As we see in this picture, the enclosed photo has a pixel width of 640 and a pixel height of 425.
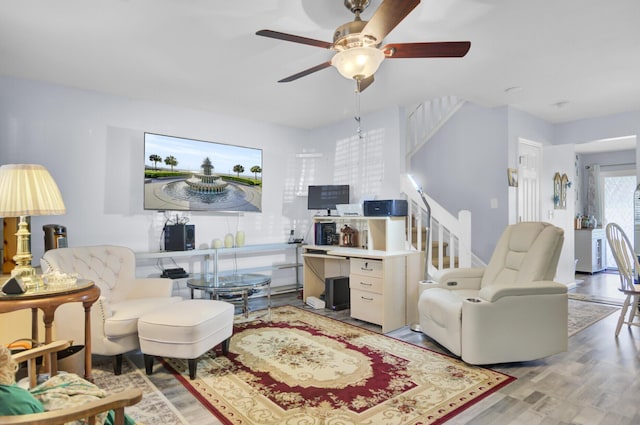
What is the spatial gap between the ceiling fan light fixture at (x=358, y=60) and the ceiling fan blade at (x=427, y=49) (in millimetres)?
93

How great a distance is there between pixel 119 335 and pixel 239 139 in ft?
9.86

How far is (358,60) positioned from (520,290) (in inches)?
74.2

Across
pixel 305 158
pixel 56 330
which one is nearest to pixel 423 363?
pixel 56 330

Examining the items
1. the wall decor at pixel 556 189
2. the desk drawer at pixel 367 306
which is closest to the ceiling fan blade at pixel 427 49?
the desk drawer at pixel 367 306

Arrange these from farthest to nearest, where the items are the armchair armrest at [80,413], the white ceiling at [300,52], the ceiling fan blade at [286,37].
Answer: the white ceiling at [300,52]
the ceiling fan blade at [286,37]
the armchair armrest at [80,413]

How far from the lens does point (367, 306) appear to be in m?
3.54

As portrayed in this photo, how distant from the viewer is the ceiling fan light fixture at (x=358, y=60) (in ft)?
6.52

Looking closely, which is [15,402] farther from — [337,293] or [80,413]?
[337,293]

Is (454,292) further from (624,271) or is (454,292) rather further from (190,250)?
(190,250)

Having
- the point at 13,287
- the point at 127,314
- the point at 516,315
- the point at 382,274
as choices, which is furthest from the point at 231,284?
the point at 516,315

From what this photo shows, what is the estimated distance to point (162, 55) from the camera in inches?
116

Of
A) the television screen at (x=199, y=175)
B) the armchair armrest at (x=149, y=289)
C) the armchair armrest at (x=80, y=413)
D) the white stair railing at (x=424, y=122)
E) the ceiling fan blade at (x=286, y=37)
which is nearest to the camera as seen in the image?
the armchair armrest at (x=80, y=413)

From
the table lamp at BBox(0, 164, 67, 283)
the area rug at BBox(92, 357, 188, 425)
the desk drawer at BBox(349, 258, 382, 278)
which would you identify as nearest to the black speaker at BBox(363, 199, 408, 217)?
the desk drawer at BBox(349, 258, 382, 278)

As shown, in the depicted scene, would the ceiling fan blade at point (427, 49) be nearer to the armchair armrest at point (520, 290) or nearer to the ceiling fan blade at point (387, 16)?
the ceiling fan blade at point (387, 16)
